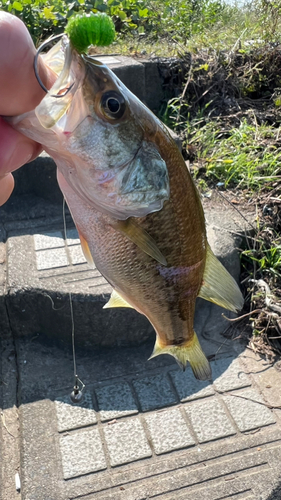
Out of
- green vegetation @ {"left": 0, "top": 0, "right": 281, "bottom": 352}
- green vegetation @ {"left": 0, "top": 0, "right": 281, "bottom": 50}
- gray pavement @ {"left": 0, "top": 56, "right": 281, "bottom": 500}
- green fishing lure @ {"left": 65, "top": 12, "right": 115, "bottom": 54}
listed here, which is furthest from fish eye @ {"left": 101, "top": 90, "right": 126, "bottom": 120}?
green vegetation @ {"left": 0, "top": 0, "right": 281, "bottom": 50}

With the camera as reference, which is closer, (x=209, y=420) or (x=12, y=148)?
(x=12, y=148)

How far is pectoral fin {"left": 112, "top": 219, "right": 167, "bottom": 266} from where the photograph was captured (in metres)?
1.26

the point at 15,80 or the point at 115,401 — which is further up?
the point at 15,80

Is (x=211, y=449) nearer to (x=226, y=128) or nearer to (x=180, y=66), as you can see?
(x=226, y=128)

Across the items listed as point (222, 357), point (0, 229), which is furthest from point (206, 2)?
point (222, 357)

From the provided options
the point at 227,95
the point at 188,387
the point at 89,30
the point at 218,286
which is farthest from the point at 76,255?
the point at 227,95

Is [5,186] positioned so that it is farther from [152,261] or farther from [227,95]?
[227,95]

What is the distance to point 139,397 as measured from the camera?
2.76m

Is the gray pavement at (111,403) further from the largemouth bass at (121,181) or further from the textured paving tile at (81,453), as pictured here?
the largemouth bass at (121,181)

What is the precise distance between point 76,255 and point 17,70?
226cm

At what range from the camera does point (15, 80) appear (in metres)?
1.12

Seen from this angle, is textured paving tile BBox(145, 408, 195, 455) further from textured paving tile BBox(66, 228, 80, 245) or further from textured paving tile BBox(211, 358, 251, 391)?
textured paving tile BBox(66, 228, 80, 245)

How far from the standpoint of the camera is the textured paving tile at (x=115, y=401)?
8.68 ft

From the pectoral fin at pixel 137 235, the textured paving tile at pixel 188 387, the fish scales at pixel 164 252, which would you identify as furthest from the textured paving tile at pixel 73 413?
the pectoral fin at pixel 137 235
